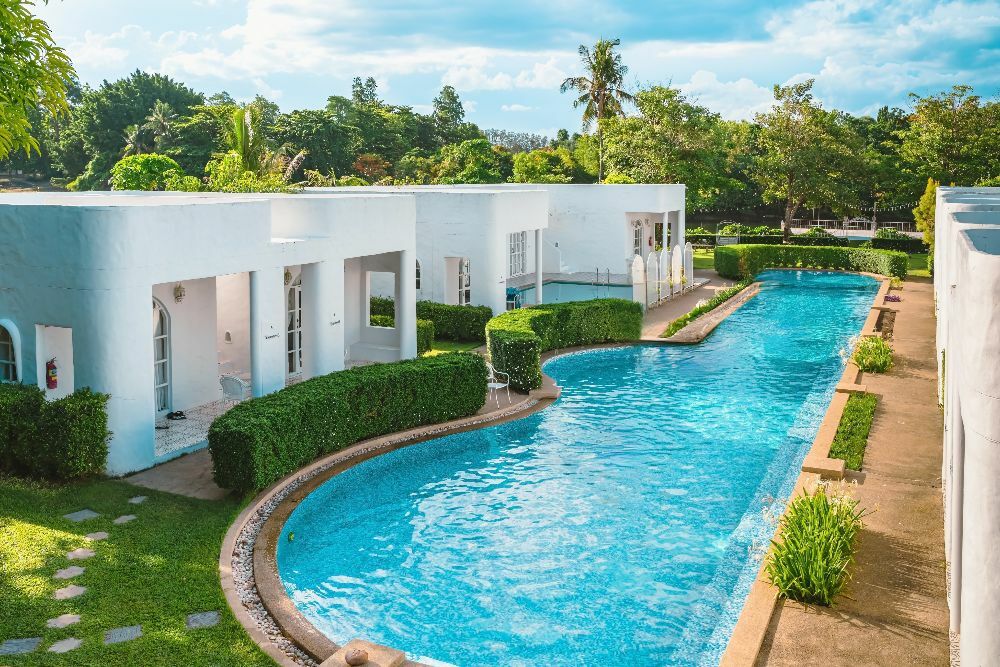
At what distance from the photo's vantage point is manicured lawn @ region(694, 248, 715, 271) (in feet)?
137

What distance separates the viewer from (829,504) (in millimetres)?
9797

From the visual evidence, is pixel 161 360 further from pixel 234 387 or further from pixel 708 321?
pixel 708 321

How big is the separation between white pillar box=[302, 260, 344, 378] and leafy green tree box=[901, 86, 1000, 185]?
39.3m

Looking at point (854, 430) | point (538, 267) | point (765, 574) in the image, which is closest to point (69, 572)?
point (765, 574)

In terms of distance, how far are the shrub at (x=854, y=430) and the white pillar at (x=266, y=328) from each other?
335 inches

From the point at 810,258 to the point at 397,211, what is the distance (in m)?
27.7

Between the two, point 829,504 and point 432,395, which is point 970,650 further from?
point 432,395

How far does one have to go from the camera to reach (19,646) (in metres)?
7.69

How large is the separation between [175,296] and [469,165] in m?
43.5

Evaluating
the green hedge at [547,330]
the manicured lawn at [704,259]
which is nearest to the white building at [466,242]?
the green hedge at [547,330]

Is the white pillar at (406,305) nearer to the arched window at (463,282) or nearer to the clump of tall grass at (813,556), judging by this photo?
the arched window at (463,282)

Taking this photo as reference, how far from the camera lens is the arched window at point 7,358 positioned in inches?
517

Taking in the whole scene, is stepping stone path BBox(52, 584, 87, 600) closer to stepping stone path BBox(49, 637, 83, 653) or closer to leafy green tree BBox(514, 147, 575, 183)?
stepping stone path BBox(49, 637, 83, 653)

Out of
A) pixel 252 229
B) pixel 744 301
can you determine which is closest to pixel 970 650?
pixel 252 229
